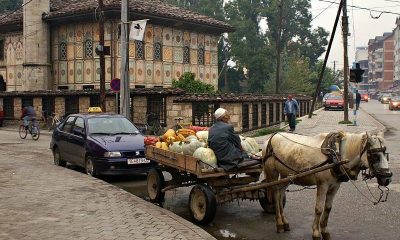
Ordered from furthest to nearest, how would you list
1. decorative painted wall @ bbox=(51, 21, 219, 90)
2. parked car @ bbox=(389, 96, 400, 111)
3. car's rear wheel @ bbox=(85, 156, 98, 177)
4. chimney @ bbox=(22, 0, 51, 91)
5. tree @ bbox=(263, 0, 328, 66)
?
tree @ bbox=(263, 0, 328, 66)
parked car @ bbox=(389, 96, 400, 111)
chimney @ bbox=(22, 0, 51, 91)
decorative painted wall @ bbox=(51, 21, 219, 90)
car's rear wheel @ bbox=(85, 156, 98, 177)

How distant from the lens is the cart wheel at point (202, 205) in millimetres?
7539

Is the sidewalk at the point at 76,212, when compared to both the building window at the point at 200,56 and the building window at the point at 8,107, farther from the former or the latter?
the building window at the point at 200,56

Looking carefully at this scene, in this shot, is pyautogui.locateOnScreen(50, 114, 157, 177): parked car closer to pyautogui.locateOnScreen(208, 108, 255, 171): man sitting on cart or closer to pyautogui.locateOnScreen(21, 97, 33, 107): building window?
pyautogui.locateOnScreen(208, 108, 255, 171): man sitting on cart

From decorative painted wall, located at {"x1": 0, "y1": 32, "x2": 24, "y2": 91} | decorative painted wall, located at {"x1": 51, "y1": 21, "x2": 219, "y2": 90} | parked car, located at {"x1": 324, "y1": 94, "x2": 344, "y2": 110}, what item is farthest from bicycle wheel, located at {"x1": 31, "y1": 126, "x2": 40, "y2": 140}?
parked car, located at {"x1": 324, "y1": 94, "x2": 344, "y2": 110}

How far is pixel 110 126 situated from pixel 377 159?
335 inches

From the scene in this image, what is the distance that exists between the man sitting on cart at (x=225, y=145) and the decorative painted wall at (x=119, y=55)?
2483 cm

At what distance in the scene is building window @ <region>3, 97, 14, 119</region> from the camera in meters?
34.3

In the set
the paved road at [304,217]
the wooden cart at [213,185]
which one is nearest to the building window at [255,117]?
the paved road at [304,217]

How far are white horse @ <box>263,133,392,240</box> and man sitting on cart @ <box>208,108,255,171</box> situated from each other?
1.61ft

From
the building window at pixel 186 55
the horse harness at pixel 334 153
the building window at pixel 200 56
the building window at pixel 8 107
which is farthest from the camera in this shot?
the building window at pixel 200 56

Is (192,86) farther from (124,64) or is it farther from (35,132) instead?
(35,132)

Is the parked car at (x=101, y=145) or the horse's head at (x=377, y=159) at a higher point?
the horse's head at (x=377, y=159)

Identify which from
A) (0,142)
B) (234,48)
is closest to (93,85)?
(0,142)

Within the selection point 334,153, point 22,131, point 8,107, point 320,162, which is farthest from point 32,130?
point 334,153
